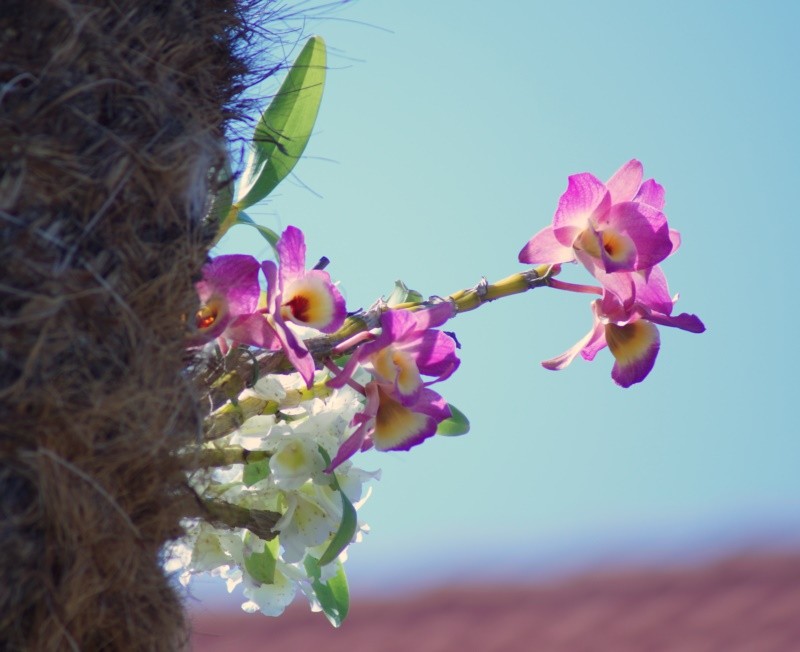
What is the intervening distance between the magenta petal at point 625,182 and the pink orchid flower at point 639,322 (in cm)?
5

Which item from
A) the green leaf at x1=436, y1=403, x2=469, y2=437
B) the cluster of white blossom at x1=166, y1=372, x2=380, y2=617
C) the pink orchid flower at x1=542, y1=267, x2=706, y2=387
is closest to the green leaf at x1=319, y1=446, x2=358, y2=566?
the cluster of white blossom at x1=166, y1=372, x2=380, y2=617

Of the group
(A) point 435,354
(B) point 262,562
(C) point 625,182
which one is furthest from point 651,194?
(B) point 262,562

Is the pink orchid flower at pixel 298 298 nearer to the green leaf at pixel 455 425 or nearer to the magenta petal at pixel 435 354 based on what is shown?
the magenta petal at pixel 435 354

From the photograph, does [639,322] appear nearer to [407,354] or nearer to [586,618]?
[407,354]

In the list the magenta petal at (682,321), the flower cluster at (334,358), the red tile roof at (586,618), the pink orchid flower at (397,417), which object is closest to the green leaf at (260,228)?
the flower cluster at (334,358)

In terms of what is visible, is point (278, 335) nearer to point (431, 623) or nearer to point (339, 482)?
point (339, 482)

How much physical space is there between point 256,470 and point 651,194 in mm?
340

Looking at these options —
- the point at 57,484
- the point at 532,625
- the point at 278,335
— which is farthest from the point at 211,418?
the point at 532,625

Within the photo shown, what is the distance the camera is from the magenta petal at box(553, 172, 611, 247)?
752 millimetres

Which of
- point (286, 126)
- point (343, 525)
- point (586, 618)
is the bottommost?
point (343, 525)

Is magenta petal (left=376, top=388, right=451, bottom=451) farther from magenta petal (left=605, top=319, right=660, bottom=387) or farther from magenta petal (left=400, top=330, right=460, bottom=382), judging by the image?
magenta petal (left=605, top=319, right=660, bottom=387)

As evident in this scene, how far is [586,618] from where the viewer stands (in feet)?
7.85

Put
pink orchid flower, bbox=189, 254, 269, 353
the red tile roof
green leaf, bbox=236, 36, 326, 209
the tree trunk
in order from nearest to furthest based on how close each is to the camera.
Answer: the tree trunk
pink orchid flower, bbox=189, 254, 269, 353
green leaf, bbox=236, 36, 326, 209
the red tile roof

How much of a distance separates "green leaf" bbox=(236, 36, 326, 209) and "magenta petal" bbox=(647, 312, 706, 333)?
0.28 meters
